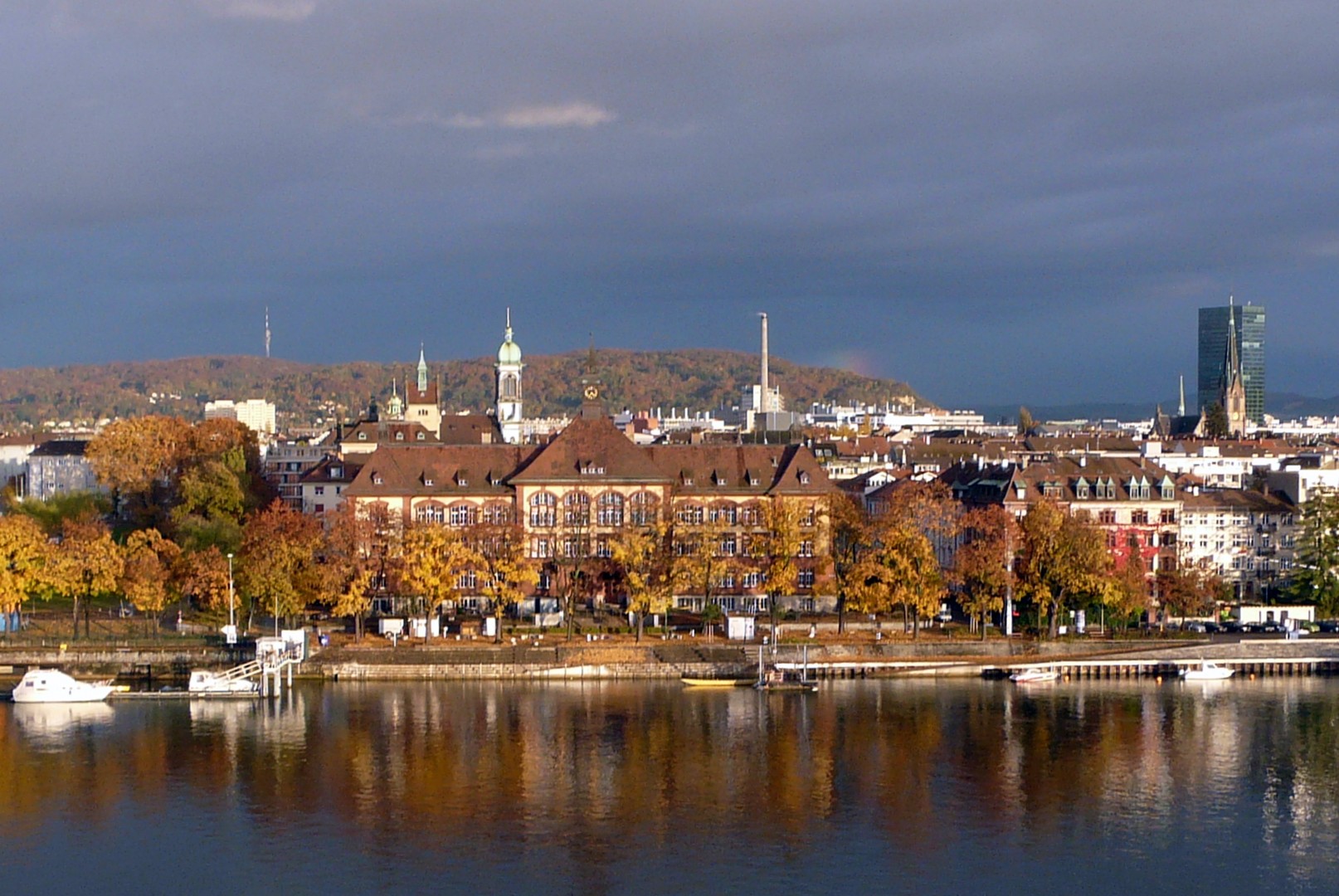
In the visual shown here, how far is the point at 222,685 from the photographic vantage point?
2638 inches

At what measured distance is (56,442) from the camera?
15650cm

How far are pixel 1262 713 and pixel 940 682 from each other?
1235 centimetres

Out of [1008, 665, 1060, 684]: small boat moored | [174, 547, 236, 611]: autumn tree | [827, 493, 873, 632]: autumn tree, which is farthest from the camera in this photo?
[827, 493, 873, 632]: autumn tree

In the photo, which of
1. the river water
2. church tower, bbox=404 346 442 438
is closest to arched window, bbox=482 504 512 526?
the river water

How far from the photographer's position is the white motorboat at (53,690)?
64.6m

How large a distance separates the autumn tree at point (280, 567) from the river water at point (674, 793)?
7.67m

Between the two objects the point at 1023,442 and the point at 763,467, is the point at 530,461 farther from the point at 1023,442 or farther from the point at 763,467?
the point at 1023,442

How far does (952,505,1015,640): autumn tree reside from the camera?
76.6 meters

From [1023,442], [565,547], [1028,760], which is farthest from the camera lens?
[1023,442]

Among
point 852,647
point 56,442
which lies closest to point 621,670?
point 852,647

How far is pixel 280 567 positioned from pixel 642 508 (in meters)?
17.4

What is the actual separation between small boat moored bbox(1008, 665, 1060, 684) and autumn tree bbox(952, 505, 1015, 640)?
14.3 feet

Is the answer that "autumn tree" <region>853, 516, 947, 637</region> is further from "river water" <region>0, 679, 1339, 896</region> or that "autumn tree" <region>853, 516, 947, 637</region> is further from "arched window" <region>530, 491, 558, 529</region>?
"arched window" <region>530, 491, 558, 529</region>

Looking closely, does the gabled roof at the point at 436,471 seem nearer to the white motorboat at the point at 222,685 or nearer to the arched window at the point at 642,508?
the arched window at the point at 642,508
